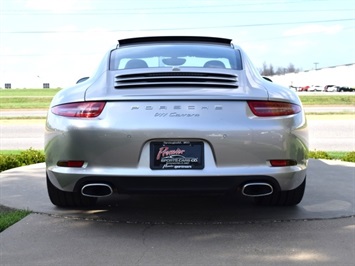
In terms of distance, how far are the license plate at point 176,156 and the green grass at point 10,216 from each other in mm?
1428

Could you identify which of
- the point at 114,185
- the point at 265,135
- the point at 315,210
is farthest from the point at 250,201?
the point at 114,185

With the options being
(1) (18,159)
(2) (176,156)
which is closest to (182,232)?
(2) (176,156)

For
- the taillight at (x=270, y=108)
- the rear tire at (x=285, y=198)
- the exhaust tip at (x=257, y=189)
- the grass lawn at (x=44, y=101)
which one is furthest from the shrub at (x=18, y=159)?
the grass lawn at (x=44, y=101)

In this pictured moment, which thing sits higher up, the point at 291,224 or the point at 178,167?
the point at 178,167

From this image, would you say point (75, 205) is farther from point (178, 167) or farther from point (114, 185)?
point (178, 167)

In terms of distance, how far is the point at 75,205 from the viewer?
165 inches

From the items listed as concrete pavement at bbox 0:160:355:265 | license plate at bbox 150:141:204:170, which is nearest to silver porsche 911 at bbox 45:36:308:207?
license plate at bbox 150:141:204:170

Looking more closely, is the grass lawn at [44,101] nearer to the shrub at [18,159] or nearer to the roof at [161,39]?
the shrub at [18,159]

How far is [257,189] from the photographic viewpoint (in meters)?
3.46

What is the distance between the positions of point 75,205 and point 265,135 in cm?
198

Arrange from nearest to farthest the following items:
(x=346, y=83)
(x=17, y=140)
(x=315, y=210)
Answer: (x=315, y=210) < (x=17, y=140) < (x=346, y=83)

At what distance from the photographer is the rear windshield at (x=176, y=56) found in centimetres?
392

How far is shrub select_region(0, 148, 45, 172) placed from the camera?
22.6 ft

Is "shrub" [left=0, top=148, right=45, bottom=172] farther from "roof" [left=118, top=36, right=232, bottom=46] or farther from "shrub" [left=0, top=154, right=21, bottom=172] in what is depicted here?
"roof" [left=118, top=36, right=232, bottom=46]
